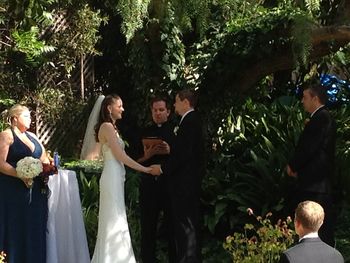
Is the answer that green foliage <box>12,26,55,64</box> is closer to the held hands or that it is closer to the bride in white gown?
the bride in white gown

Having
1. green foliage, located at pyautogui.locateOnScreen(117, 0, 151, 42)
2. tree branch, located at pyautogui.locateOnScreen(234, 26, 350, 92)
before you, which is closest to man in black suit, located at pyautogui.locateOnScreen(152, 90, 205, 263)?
tree branch, located at pyautogui.locateOnScreen(234, 26, 350, 92)

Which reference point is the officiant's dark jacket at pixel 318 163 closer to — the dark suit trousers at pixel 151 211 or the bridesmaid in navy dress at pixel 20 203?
the dark suit trousers at pixel 151 211

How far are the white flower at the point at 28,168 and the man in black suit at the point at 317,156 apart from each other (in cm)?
223

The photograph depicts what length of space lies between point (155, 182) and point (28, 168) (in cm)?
128

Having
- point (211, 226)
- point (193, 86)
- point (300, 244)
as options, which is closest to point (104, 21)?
point (193, 86)

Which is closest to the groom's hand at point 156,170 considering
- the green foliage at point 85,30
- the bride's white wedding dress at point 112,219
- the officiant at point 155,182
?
the officiant at point 155,182

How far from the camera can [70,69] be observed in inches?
504

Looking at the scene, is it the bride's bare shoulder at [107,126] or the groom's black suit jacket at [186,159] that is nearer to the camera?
the groom's black suit jacket at [186,159]

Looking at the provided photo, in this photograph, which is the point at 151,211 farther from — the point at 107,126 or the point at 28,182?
the point at 28,182

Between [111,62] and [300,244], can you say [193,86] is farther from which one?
[300,244]

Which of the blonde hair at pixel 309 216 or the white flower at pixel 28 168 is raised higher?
the white flower at pixel 28 168

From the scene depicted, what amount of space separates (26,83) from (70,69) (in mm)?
821

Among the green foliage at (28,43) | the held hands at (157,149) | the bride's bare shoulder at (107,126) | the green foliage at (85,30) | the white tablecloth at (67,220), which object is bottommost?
the white tablecloth at (67,220)

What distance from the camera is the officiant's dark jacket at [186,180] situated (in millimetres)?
6895
